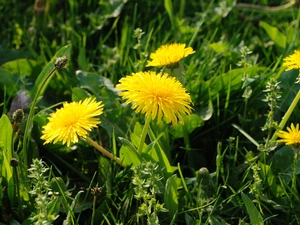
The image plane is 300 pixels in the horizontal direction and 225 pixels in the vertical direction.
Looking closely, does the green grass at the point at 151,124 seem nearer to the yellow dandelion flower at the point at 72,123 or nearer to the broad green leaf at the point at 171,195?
the broad green leaf at the point at 171,195

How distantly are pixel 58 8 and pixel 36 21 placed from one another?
0.87 feet

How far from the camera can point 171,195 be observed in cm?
145

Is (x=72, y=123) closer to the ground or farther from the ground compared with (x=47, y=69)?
farther from the ground

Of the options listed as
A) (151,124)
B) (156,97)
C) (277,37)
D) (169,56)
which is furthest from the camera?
(277,37)

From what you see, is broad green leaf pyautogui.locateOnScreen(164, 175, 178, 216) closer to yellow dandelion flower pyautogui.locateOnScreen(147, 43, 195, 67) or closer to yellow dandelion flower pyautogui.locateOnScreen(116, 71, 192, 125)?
yellow dandelion flower pyautogui.locateOnScreen(116, 71, 192, 125)

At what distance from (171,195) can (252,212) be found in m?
0.21

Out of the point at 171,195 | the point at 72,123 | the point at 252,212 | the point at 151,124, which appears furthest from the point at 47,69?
the point at 252,212

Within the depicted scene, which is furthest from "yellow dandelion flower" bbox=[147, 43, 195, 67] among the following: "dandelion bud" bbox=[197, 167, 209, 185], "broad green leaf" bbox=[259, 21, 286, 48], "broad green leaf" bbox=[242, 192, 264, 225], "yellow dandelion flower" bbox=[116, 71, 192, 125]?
"broad green leaf" bbox=[259, 21, 286, 48]

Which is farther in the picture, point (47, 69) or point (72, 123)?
point (47, 69)

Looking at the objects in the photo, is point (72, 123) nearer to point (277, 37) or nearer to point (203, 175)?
point (203, 175)

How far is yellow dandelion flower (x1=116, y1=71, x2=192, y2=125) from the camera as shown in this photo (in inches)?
52.7

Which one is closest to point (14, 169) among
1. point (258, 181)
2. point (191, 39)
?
point (258, 181)

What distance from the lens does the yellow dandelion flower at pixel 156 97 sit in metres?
1.34

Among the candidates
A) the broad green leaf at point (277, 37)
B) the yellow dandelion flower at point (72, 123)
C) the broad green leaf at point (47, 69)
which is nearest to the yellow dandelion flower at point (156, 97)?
the yellow dandelion flower at point (72, 123)
